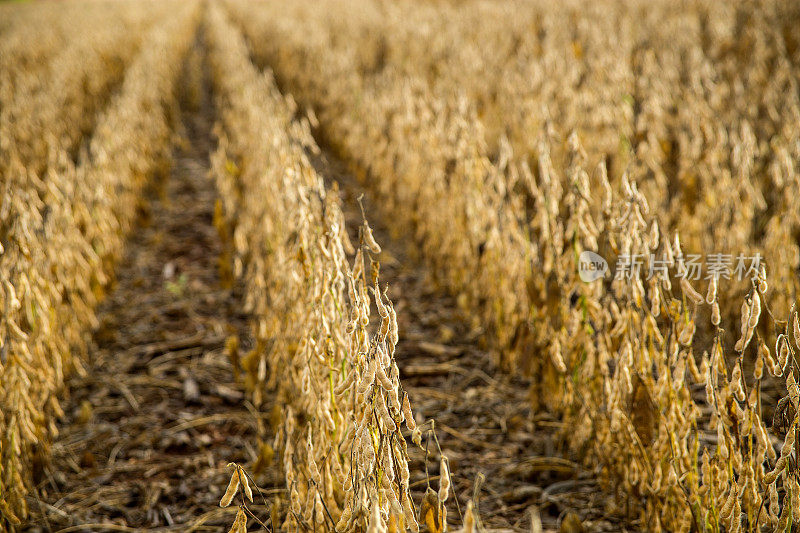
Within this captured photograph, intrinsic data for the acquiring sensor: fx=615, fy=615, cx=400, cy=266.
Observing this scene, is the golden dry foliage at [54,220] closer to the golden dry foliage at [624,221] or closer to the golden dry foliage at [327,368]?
the golden dry foliage at [327,368]

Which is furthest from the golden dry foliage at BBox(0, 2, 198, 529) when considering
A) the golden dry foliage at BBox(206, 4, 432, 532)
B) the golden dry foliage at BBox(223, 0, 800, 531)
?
the golden dry foliage at BBox(223, 0, 800, 531)

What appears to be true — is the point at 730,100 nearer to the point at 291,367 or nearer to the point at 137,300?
the point at 291,367

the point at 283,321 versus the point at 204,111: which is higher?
the point at 204,111

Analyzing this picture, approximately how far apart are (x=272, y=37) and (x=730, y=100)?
597 centimetres

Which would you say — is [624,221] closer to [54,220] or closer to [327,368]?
[327,368]

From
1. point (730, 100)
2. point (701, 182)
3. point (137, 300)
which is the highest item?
point (730, 100)

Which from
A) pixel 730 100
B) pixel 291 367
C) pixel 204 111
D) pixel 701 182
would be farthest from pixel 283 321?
pixel 204 111

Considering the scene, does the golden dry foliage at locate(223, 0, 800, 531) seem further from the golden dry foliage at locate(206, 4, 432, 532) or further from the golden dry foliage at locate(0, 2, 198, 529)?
the golden dry foliage at locate(0, 2, 198, 529)

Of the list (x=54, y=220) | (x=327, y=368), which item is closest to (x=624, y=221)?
(x=327, y=368)

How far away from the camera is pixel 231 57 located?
5926 millimetres

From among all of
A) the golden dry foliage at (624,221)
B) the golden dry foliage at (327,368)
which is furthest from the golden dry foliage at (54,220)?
the golden dry foliage at (624,221)

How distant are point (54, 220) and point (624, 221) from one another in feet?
6.17

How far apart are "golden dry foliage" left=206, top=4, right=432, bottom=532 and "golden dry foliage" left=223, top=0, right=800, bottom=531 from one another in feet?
1.88

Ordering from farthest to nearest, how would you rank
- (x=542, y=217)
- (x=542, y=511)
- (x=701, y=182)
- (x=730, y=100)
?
(x=730, y=100) < (x=701, y=182) < (x=542, y=217) < (x=542, y=511)
